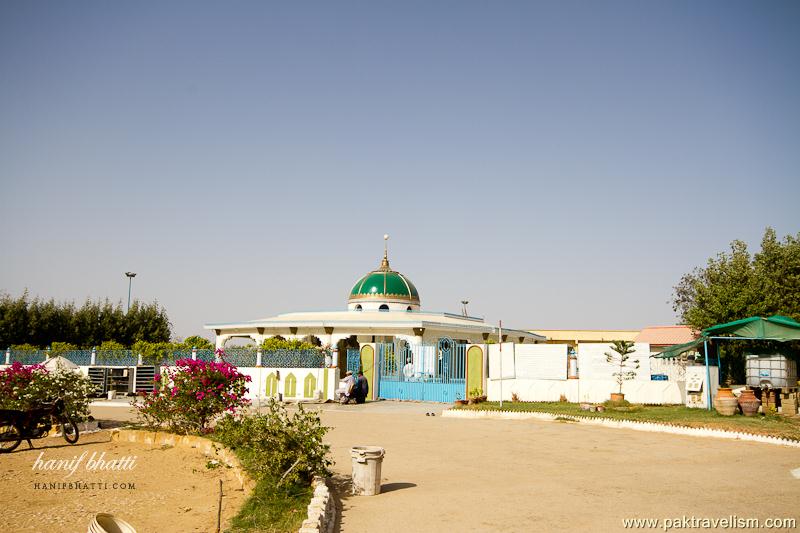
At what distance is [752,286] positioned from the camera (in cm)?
2809

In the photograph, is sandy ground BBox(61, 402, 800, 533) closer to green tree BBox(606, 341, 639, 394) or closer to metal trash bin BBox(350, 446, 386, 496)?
metal trash bin BBox(350, 446, 386, 496)

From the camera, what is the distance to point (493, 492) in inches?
311

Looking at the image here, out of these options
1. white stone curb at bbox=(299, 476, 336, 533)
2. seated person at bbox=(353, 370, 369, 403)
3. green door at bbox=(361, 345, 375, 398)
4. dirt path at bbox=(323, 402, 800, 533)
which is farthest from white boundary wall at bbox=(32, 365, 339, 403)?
white stone curb at bbox=(299, 476, 336, 533)

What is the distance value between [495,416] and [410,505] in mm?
10851

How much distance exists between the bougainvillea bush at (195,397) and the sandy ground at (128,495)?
0.95 metres

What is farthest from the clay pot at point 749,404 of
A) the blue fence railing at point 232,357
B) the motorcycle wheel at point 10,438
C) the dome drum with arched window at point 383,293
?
the dome drum with arched window at point 383,293

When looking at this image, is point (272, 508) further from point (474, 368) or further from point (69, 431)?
point (474, 368)

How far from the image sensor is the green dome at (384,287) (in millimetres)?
37781

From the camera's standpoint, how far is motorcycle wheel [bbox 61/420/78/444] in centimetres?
1259

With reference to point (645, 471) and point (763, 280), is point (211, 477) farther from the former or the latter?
point (763, 280)

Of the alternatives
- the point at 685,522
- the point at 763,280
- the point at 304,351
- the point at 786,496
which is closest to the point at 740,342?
the point at 763,280

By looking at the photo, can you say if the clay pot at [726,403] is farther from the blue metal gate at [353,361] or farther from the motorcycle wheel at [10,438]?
the motorcycle wheel at [10,438]

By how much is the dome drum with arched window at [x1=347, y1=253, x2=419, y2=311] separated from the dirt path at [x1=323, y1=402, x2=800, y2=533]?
22900 mm

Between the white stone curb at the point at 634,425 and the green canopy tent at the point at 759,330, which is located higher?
the green canopy tent at the point at 759,330
